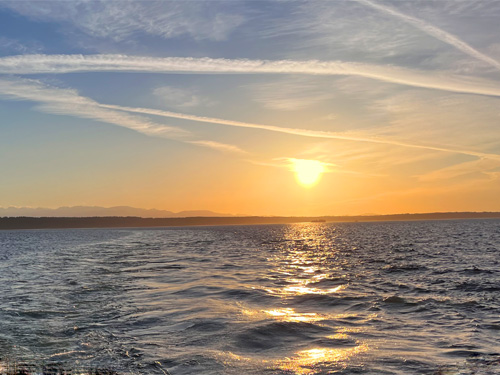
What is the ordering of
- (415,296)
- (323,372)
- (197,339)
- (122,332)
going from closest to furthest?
(323,372)
(197,339)
(122,332)
(415,296)

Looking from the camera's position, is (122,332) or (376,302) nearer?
(122,332)

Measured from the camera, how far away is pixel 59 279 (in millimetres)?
31703

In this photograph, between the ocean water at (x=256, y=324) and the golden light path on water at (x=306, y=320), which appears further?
the ocean water at (x=256, y=324)

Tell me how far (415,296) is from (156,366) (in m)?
16.1

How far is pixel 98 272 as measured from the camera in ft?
119

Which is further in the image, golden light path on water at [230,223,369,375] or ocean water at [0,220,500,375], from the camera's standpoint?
ocean water at [0,220,500,375]

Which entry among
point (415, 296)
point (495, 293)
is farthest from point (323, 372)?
point (495, 293)

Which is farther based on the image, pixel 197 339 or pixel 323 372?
pixel 197 339

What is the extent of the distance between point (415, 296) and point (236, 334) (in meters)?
12.2

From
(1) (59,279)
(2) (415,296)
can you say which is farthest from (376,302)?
(1) (59,279)

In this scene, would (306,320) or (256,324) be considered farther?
(306,320)

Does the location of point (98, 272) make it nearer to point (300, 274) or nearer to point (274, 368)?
point (300, 274)

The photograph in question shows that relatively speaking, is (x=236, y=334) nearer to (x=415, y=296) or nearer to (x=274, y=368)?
(x=274, y=368)

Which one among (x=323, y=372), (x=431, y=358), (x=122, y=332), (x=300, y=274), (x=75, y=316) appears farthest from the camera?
(x=300, y=274)
